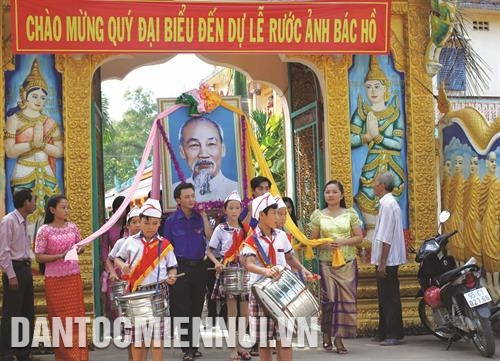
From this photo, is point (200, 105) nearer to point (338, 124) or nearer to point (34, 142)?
point (338, 124)

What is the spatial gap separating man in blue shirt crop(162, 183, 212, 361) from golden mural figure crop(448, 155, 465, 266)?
2.83 meters

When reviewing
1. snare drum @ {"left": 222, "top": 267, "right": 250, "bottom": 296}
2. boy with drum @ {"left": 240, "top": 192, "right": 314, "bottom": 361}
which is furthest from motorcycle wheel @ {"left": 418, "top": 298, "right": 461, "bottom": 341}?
boy with drum @ {"left": 240, "top": 192, "right": 314, "bottom": 361}

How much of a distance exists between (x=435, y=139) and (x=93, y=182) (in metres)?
3.94

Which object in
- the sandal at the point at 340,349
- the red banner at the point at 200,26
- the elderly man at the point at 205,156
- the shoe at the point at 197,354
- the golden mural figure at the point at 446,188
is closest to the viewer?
the shoe at the point at 197,354

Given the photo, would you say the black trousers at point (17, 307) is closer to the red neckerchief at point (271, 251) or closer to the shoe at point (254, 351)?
the shoe at point (254, 351)

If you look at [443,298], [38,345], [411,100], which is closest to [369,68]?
[411,100]

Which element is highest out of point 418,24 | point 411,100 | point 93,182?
point 418,24

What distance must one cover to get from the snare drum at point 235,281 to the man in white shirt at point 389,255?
151 cm

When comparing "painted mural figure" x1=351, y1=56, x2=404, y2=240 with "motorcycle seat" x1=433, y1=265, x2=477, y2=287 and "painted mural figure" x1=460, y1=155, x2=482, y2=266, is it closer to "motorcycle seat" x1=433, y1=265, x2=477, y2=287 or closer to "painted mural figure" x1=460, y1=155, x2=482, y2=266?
"painted mural figure" x1=460, y1=155, x2=482, y2=266

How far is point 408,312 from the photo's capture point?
996 cm

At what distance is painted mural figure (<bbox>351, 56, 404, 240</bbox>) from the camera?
1010 centimetres

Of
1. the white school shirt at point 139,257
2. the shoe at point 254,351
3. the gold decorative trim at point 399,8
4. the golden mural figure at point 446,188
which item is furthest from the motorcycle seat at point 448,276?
the gold decorative trim at point 399,8

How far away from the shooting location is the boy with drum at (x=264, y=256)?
262 inches

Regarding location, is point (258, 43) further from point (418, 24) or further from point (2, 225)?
point (2, 225)
